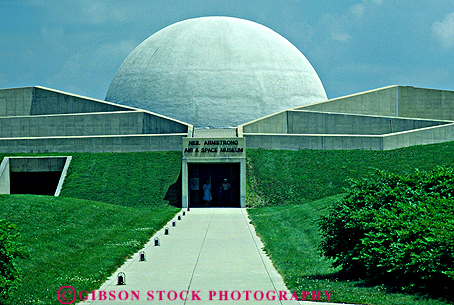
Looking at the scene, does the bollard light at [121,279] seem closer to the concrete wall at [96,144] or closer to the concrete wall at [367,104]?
the concrete wall at [96,144]

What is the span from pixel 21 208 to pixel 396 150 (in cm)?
2199

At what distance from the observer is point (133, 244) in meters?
14.5

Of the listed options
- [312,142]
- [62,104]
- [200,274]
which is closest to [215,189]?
[312,142]

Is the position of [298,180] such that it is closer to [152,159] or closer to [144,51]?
[152,159]

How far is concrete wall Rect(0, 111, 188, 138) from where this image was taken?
1451 inches

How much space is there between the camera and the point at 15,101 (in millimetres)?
42250

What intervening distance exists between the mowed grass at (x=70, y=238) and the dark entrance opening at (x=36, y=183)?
1182 centimetres

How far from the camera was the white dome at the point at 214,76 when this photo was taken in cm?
4641

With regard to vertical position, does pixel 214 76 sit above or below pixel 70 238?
above

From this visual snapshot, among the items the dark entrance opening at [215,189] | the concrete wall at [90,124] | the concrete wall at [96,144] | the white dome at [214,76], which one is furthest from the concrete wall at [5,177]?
the white dome at [214,76]

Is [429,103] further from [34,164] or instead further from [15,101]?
[15,101]

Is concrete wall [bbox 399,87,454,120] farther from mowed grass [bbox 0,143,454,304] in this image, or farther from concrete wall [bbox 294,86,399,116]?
mowed grass [bbox 0,143,454,304]

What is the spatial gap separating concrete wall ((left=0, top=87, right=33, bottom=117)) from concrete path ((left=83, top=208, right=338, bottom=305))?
28.2 meters

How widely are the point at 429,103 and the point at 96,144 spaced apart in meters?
25.0
